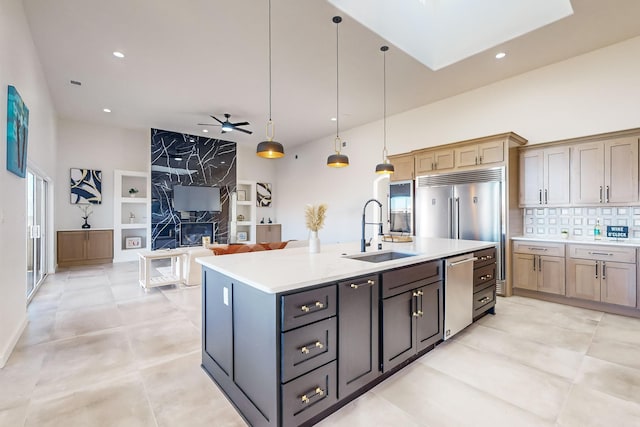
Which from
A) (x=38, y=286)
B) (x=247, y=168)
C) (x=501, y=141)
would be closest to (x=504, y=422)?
(x=501, y=141)

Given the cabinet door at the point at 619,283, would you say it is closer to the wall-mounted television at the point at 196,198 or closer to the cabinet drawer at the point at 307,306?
the cabinet drawer at the point at 307,306

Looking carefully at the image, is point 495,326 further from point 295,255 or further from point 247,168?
point 247,168

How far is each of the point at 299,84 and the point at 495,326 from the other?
4.58 metres

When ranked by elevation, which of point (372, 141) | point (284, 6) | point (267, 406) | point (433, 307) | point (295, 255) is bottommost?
point (267, 406)

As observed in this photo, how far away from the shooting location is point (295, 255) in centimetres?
252

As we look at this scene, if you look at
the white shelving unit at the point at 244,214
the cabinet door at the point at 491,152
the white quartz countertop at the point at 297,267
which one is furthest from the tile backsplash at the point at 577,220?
the white shelving unit at the point at 244,214

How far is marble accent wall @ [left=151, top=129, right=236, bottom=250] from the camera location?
7.57 m

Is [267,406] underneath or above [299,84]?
underneath

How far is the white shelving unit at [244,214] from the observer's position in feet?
29.2

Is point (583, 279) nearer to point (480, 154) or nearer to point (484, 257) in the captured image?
point (484, 257)

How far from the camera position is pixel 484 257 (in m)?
3.25

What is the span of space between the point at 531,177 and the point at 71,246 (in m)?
9.48

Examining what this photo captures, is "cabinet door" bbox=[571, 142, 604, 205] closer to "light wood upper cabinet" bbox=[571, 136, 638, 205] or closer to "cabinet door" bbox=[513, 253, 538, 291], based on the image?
"light wood upper cabinet" bbox=[571, 136, 638, 205]

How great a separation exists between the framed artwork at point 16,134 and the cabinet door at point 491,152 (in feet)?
18.5
